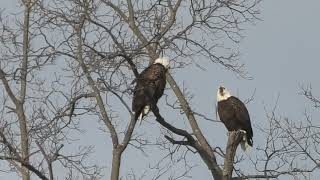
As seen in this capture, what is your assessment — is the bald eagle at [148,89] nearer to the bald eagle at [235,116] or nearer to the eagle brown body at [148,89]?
the eagle brown body at [148,89]

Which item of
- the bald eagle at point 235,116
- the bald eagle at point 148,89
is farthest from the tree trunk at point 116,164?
the bald eagle at point 148,89

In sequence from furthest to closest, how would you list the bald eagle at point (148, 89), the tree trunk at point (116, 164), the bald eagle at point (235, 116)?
1. the tree trunk at point (116, 164)
2. the bald eagle at point (235, 116)
3. the bald eagle at point (148, 89)

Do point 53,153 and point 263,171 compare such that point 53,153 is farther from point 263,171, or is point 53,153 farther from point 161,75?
point 263,171

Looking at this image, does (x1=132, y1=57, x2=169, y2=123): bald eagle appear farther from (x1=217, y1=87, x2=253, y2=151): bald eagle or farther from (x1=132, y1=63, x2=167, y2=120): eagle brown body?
(x1=217, y1=87, x2=253, y2=151): bald eagle

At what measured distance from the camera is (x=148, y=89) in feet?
30.9

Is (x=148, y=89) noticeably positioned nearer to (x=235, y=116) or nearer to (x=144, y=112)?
(x=144, y=112)

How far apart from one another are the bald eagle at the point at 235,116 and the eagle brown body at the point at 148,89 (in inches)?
73.0

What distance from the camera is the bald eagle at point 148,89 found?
30.5 ft

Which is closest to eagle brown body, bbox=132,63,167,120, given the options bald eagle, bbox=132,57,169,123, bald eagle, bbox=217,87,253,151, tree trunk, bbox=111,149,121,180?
bald eagle, bbox=132,57,169,123

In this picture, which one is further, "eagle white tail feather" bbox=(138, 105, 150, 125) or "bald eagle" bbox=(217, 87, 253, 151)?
"bald eagle" bbox=(217, 87, 253, 151)

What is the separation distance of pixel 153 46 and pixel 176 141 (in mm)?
3232

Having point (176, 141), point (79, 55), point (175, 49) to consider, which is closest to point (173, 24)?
point (175, 49)

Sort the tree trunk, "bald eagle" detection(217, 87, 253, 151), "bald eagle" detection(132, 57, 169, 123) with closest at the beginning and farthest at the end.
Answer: "bald eagle" detection(132, 57, 169, 123), "bald eagle" detection(217, 87, 253, 151), the tree trunk

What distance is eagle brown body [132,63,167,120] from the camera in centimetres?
929
